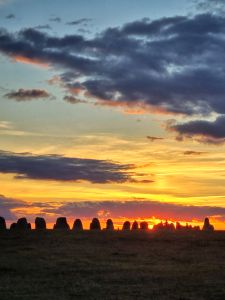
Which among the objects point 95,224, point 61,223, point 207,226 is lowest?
point 207,226

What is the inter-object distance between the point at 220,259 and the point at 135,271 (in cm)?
1144

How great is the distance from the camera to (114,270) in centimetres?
4012

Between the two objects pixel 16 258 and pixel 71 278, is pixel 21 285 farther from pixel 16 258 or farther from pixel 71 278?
pixel 16 258

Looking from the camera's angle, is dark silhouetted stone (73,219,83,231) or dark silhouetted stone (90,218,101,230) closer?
dark silhouetted stone (73,219,83,231)

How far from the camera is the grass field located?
29844 millimetres

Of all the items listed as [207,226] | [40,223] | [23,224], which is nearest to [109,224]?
[40,223]

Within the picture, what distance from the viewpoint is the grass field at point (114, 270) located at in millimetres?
29844

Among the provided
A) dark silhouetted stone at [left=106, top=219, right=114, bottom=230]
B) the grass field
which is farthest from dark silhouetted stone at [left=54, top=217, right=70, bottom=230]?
the grass field

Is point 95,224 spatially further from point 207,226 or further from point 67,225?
point 207,226

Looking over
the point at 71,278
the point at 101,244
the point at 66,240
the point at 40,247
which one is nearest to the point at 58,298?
the point at 71,278

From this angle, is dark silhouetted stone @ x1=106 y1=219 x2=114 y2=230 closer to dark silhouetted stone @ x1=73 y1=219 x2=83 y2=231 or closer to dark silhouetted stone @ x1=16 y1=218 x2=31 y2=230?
dark silhouetted stone @ x1=73 y1=219 x2=83 y2=231

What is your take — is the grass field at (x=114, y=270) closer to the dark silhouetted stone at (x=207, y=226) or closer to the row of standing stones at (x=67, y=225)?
the row of standing stones at (x=67, y=225)

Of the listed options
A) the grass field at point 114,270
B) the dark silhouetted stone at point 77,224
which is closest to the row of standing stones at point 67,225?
the dark silhouetted stone at point 77,224

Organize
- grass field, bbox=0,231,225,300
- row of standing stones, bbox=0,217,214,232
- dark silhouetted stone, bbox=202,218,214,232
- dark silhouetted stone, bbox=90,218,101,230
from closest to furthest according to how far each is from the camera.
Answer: grass field, bbox=0,231,225,300 < row of standing stones, bbox=0,217,214,232 < dark silhouetted stone, bbox=90,218,101,230 < dark silhouetted stone, bbox=202,218,214,232
